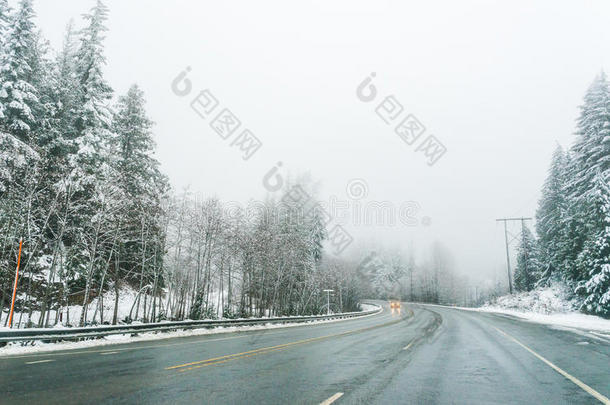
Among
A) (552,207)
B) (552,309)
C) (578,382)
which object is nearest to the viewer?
(578,382)

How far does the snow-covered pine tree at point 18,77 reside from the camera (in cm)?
2525

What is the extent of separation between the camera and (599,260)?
2766cm

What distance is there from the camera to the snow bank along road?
6.43 m

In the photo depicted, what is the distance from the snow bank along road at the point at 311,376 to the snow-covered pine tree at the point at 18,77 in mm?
20407

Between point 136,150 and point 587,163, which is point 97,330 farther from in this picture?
point 587,163

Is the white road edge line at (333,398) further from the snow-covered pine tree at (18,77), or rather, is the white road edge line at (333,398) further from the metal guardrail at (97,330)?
the snow-covered pine tree at (18,77)

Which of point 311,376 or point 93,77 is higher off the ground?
point 93,77

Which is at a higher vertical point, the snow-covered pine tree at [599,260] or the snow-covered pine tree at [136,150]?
the snow-covered pine tree at [136,150]

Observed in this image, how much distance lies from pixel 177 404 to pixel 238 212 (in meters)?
30.9

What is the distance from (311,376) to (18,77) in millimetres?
30269

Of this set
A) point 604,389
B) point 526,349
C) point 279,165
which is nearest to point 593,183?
point 526,349

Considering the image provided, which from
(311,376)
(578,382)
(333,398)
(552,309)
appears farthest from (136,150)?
(552,309)

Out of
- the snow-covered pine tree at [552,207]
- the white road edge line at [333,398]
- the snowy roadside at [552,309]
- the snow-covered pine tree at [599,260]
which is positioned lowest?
the snowy roadside at [552,309]

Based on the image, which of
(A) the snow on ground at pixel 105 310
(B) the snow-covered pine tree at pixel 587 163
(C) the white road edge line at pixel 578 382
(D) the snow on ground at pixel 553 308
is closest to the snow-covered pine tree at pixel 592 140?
(B) the snow-covered pine tree at pixel 587 163
